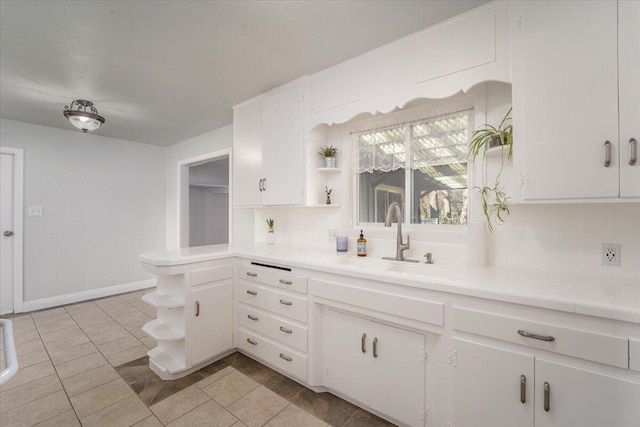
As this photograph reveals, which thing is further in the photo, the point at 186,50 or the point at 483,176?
the point at 186,50

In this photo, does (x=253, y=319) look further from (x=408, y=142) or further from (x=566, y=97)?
(x=566, y=97)

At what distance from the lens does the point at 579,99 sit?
128 cm

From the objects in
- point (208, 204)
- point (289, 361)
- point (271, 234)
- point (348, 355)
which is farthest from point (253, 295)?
point (208, 204)

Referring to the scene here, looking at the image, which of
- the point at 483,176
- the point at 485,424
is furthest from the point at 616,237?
the point at 485,424

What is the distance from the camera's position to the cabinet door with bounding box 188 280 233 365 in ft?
6.97

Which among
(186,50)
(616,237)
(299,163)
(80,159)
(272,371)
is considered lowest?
(272,371)

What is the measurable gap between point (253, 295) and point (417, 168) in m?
1.67

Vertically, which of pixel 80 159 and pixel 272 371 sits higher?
pixel 80 159

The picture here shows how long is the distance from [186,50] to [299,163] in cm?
115

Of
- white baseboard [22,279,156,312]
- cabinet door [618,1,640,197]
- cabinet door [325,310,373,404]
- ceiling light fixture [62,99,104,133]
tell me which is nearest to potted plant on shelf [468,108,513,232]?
cabinet door [618,1,640,197]

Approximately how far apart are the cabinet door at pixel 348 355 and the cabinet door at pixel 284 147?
1.08 metres

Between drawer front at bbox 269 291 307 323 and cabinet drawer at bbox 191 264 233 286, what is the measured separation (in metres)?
0.48

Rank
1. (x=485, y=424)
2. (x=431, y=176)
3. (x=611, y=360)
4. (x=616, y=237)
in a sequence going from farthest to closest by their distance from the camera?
(x=431, y=176) < (x=616, y=237) < (x=485, y=424) < (x=611, y=360)

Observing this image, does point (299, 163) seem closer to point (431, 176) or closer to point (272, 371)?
point (431, 176)
